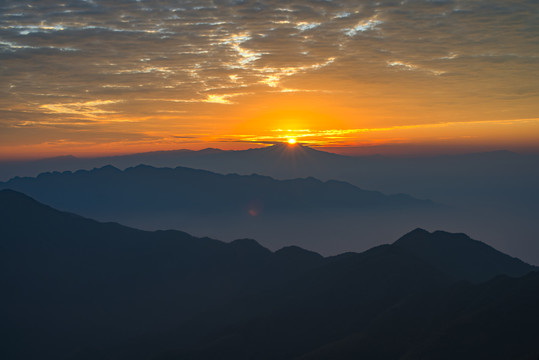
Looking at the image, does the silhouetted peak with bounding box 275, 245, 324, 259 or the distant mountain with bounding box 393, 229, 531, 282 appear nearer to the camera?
the distant mountain with bounding box 393, 229, 531, 282

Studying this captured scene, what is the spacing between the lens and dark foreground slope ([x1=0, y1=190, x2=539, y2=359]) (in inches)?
2254

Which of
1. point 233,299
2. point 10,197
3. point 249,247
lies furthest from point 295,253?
point 10,197

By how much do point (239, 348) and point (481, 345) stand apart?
3781 cm

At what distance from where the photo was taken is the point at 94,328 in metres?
96.2

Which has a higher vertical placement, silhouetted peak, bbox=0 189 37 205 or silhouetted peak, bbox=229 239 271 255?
silhouetted peak, bbox=0 189 37 205

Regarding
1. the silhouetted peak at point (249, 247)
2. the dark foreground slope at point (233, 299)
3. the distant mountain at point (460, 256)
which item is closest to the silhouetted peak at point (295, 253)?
the dark foreground slope at point (233, 299)

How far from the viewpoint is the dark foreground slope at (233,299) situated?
57.2 m

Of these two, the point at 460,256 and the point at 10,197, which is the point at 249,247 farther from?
the point at 10,197

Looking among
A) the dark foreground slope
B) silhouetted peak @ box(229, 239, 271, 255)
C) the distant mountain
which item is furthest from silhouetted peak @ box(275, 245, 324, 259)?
the distant mountain

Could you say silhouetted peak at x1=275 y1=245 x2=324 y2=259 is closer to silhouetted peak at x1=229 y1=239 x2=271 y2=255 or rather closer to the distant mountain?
silhouetted peak at x1=229 y1=239 x2=271 y2=255

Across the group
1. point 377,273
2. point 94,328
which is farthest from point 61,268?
point 377,273

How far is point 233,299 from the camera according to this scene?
96.1m

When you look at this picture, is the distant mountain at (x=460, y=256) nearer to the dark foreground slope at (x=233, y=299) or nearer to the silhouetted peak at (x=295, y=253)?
the dark foreground slope at (x=233, y=299)

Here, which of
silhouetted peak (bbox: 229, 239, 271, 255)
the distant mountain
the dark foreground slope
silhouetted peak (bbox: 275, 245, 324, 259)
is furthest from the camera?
silhouetted peak (bbox: 229, 239, 271, 255)
